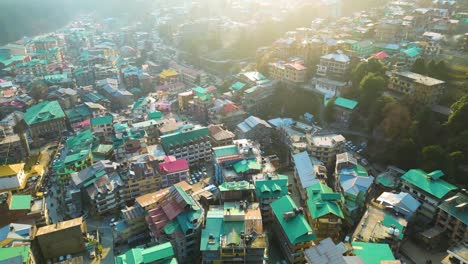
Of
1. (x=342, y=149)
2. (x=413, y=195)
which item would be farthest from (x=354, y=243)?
(x=342, y=149)

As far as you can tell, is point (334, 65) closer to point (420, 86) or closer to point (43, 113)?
point (420, 86)

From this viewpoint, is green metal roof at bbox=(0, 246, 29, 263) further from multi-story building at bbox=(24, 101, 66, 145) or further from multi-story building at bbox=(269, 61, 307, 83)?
multi-story building at bbox=(269, 61, 307, 83)

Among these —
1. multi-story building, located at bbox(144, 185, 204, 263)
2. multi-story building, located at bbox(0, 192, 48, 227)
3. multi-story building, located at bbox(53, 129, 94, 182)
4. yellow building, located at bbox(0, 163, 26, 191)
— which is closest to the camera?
multi-story building, located at bbox(144, 185, 204, 263)

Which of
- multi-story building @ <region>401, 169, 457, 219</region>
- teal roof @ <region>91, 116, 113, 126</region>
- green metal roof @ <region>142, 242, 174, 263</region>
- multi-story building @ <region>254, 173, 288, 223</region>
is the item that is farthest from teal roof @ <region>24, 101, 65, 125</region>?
multi-story building @ <region>401, 169, 457, 219</region>

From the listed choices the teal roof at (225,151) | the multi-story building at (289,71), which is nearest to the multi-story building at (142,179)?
the teal roof at (225,151)

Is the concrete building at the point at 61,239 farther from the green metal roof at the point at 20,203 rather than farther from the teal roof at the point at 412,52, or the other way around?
the teal roof at the point at 412,52
